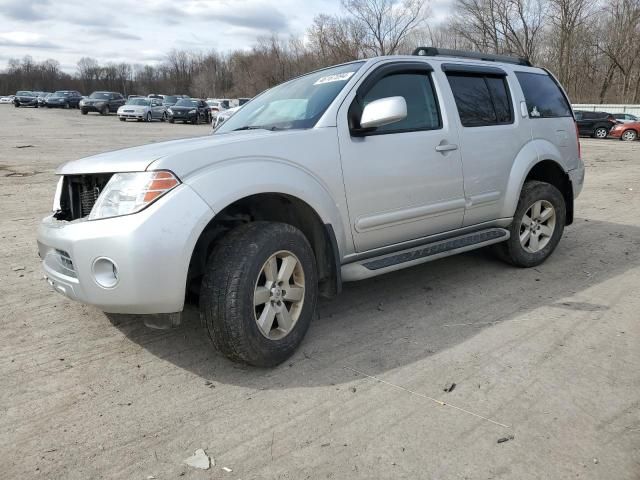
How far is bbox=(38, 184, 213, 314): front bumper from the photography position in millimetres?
2629

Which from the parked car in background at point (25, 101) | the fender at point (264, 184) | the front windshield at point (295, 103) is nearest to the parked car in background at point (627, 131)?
the front windshield at point (295, 103)

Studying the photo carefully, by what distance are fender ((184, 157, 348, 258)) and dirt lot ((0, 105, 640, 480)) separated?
35.0 inches

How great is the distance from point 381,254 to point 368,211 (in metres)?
0.39

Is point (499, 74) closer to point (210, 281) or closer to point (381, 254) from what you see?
point (381, 254)

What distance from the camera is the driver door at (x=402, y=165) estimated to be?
11.5ft

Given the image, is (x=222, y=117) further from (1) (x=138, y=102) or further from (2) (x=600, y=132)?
(2) (x=600, y=132)

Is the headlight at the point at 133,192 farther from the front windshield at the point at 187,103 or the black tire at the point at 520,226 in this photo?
the front windshield at the point at 187,103

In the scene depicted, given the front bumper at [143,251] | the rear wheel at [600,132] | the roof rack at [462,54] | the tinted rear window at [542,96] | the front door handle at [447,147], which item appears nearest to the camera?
the front bumper at [143,251]

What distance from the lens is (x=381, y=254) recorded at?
3.79 m

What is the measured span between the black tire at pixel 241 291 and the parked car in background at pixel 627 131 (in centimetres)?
3060

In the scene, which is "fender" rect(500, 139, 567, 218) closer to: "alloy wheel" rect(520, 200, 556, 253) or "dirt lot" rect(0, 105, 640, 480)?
"alloy wheel" rect(520, 200, 556, 253)

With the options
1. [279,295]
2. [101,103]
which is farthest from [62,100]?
[279,295]

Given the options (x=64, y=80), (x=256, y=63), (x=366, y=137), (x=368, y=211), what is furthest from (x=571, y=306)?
(x=64, y=80)

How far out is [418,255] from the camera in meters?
3.93
